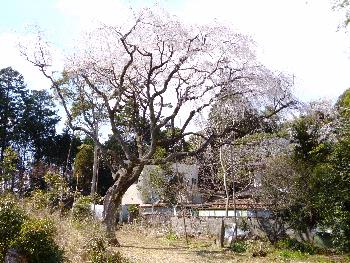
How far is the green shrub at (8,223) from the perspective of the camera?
329 inches

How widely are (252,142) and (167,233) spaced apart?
6.87 m

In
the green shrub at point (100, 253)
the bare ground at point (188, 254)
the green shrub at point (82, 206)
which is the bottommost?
the bare ground at point (188, 254)

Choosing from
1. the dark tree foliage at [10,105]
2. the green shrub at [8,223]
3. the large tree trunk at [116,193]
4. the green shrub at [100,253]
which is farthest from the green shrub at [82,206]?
the dark tree foliage at [10,105]

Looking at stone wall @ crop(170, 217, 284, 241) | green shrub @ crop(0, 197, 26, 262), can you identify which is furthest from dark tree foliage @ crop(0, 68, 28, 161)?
green shrub @ crop(0, 197, 26, 262)

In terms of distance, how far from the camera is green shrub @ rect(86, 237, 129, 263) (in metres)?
9.62

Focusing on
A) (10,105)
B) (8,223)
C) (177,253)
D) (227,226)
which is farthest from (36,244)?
(10,105)

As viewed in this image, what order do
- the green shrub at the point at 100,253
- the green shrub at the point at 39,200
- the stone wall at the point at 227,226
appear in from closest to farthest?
the green shrub at the point at 100,253 < the green shrub at the point at 39,200 < the stone wall at the point at 227,226

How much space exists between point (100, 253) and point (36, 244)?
1950 millimetres

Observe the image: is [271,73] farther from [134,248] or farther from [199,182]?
[199,182]

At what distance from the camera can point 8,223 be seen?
8.54 m

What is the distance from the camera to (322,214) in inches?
610

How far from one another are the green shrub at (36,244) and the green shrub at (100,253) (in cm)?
125

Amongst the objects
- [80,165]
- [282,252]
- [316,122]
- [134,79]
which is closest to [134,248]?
[282,252]

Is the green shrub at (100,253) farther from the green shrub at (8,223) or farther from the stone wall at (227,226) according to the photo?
the stone wall at (227,226)
